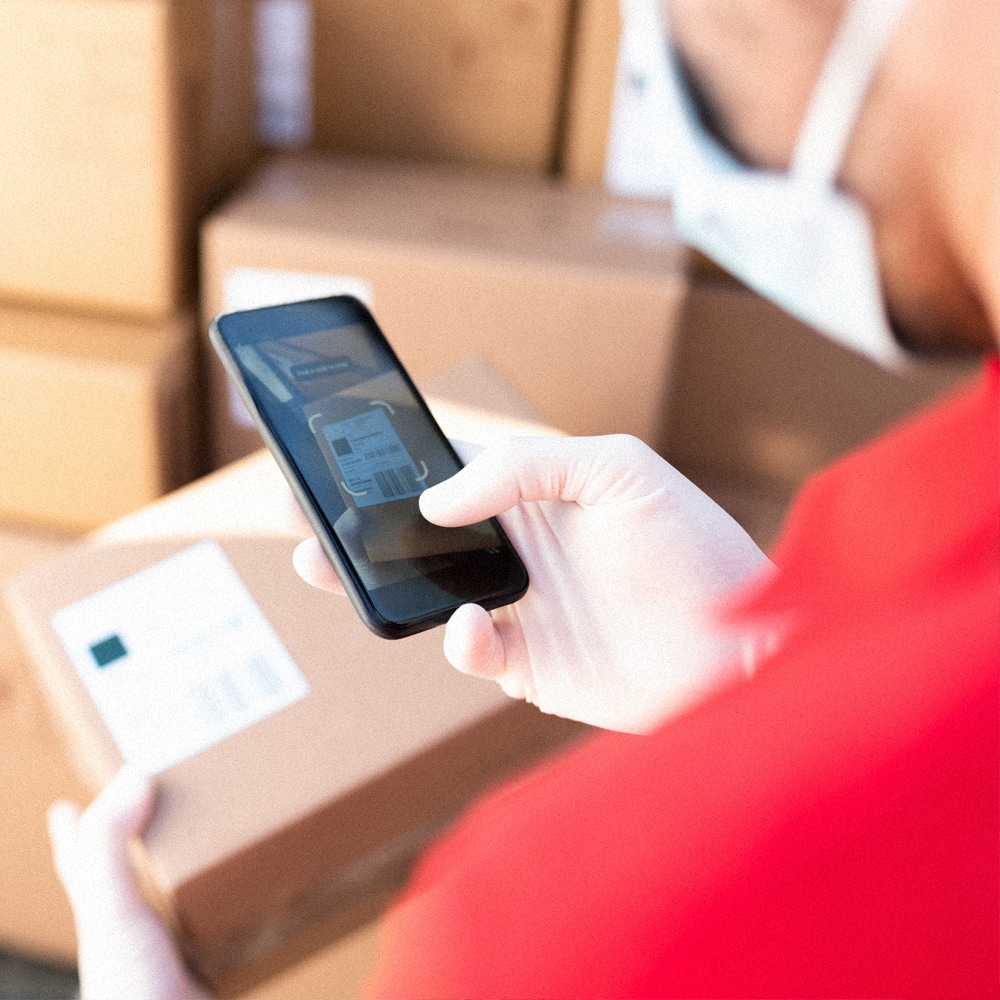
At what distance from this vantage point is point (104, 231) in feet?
2.56

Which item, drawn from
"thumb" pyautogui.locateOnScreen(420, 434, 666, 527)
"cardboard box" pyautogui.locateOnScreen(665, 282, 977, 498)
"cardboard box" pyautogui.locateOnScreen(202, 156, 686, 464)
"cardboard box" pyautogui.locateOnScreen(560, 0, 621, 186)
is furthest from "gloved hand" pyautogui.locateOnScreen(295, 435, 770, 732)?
"cardboard box" pyautogui.locateOnScreen(560, 0, 621, 186)

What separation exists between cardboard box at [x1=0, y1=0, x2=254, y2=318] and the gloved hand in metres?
0.44

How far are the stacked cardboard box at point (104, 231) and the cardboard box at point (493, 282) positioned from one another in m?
0.05

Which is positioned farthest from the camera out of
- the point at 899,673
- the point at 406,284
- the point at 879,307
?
the point at 406,284

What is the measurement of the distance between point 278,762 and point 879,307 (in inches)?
15.7

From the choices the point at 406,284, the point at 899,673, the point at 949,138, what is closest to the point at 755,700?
the point at 899,673

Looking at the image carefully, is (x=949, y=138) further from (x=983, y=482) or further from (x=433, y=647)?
(x=433, y=647)

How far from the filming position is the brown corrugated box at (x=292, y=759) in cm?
52

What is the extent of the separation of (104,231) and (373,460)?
0.44 m

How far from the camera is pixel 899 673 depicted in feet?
0.66

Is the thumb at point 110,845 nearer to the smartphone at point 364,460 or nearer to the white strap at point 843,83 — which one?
the smartphone at point 364,460

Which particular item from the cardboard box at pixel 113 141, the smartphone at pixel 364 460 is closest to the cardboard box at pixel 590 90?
the cardboard box at pixel 113 141

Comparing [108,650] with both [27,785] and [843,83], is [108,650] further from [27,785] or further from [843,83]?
[843,83]

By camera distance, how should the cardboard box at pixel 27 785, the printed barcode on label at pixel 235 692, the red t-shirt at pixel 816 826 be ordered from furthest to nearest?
the cardboard box at pixel 27 785 < the printed barcode on label at pixel 235 692 < the red t-shirt at pixel 816 826
